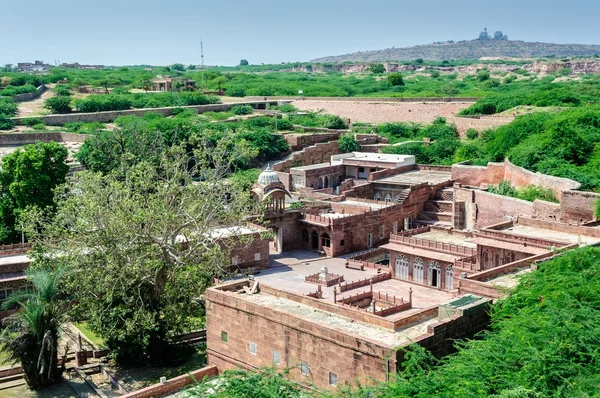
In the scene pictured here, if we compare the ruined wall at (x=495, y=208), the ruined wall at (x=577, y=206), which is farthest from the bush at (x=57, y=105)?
the ruined wall at (x=577, y=206)

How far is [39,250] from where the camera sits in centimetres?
2553

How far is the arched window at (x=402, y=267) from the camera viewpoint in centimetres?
3206

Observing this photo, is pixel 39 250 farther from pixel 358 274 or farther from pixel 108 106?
pixel 108 106

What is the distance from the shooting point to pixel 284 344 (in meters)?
19.7

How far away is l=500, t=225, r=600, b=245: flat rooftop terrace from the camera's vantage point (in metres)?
A: 26.7

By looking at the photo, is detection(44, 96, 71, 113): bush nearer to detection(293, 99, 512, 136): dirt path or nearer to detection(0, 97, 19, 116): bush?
detection(0, 97, 19, 116): bush

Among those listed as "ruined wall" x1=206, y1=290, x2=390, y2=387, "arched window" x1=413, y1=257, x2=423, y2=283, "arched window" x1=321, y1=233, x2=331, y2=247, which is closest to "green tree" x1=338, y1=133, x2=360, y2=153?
"arched window" x1=321, y1=233, x2=331, y2=247

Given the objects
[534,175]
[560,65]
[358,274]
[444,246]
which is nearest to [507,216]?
[534,175]

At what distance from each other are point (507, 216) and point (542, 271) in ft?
47.8

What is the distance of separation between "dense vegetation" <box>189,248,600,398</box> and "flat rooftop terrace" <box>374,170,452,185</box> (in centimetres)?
2505

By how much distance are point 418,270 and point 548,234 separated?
5.91 meters

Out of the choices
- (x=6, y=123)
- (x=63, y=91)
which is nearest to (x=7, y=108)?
(x=6, y=123)

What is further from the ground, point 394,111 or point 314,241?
point 394,111

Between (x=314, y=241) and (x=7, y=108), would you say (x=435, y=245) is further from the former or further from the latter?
(x=7, y=108)
